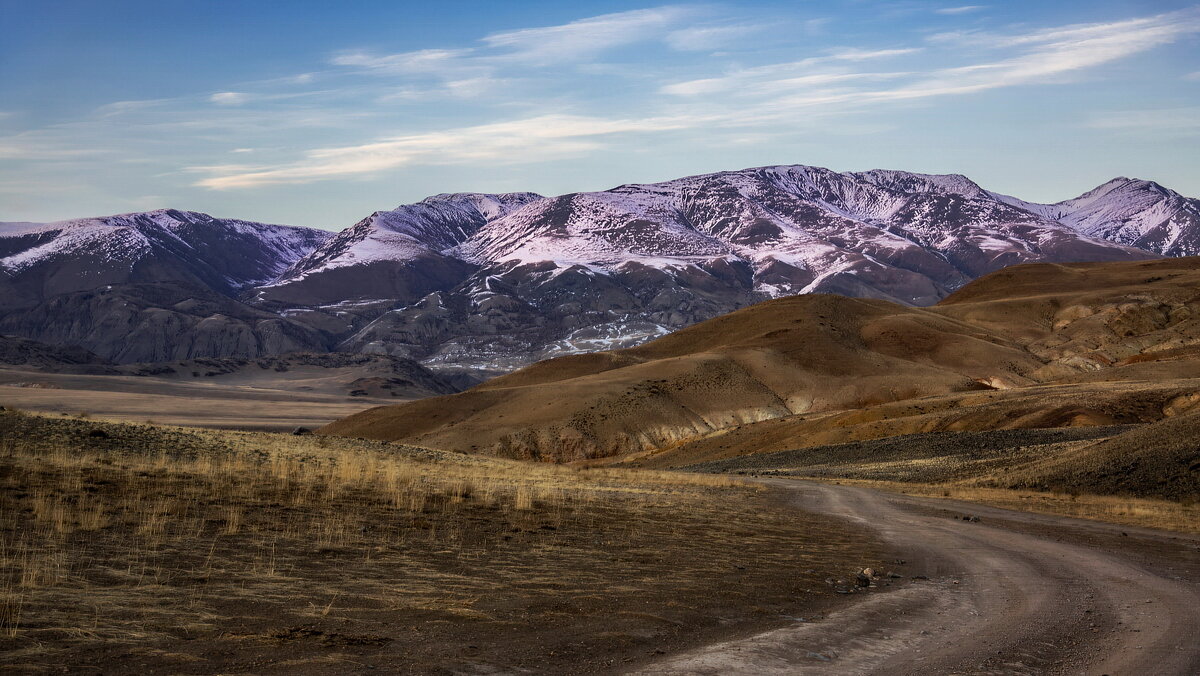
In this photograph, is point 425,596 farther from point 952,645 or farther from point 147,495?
point 147,495

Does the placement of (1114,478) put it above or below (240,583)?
below

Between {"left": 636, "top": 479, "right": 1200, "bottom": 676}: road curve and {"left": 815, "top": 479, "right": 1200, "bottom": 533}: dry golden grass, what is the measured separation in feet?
18.5

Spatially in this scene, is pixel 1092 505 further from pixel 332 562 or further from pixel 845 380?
pixel 845 380

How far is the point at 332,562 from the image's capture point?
1363 centimetres

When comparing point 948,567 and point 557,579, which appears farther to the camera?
point 948,567

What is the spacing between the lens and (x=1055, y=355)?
115 meters

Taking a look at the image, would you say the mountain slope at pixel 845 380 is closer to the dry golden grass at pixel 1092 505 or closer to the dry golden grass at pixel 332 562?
the dry golden grass at pixel 1092 505

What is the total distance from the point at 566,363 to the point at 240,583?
119642 mm

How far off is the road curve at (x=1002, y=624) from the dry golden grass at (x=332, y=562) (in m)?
1.16

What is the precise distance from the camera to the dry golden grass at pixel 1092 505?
25.5m

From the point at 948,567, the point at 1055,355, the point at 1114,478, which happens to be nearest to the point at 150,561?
the point at 948,567

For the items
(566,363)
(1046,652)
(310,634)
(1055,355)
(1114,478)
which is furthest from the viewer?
(566,363)

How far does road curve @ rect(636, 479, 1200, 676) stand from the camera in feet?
32.8

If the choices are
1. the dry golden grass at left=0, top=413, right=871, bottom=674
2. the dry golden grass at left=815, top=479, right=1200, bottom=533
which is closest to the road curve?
the dry golden grass at left=0, top=413, right=871, bottom=674
